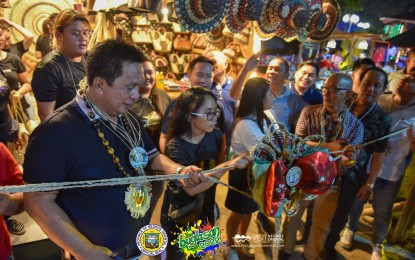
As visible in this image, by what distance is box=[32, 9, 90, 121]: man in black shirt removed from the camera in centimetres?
222

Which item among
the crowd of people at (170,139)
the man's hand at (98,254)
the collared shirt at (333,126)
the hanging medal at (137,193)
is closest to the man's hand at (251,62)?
the crowd of people at (170,139)

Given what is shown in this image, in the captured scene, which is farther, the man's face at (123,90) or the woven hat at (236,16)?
the woven hat at (236,16)

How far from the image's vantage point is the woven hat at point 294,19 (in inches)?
104

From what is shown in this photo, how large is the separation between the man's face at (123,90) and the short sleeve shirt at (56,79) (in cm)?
115

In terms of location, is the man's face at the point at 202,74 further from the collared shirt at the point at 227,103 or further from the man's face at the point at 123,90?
the man's face at the point at 123,90

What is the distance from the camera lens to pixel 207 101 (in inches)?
78.7

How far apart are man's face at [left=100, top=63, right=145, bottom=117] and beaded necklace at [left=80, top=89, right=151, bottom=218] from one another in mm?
61

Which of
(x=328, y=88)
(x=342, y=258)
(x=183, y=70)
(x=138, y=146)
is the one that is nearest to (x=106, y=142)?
(x=138, y=146)

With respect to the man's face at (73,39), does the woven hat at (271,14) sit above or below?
above

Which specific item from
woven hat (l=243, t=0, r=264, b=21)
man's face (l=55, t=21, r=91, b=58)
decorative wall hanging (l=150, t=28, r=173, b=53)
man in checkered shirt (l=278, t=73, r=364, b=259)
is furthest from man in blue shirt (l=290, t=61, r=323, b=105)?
decorative wall hanging (l=150, t=28, r=173, b=53)

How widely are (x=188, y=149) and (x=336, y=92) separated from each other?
→ 1.26m

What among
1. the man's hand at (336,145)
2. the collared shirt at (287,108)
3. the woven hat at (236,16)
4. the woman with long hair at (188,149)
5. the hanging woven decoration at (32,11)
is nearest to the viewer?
the woman with long hair at (188,149)

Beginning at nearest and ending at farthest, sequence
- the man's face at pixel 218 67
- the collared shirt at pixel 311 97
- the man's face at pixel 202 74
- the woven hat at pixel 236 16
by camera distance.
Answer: the woven hat at pixel 236 16 < the man's face at pixel 202 74 < the man's face at pixel 218 67 < the collared shirt at pixel 311 97

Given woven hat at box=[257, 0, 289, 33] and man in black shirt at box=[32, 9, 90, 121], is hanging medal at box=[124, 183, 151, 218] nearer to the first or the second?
man in black shirt at box=[32, 9, 90, 121]
